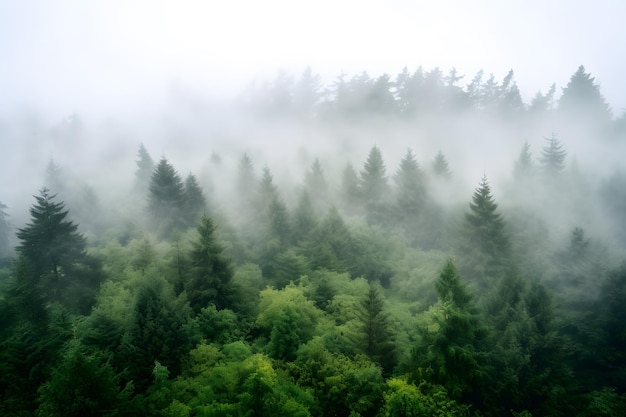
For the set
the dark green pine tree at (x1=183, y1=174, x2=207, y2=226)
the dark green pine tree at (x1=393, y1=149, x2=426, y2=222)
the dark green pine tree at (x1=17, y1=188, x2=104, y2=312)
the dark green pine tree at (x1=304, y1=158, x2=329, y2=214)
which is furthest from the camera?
the dark green pine tree at (x1=304, y1=158, x2=329, y2=214)

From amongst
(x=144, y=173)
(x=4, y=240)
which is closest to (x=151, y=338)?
(x=144, y=173)

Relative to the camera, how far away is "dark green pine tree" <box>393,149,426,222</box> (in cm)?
5847

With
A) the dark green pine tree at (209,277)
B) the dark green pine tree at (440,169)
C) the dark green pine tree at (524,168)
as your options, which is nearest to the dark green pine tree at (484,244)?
the dark green pine tree at (440,169)

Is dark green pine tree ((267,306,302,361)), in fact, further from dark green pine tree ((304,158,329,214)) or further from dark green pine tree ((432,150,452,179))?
dark green pine tree ((432,150,452,179))

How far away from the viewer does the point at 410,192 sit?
194ft

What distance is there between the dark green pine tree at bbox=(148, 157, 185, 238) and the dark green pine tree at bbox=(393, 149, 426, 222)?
32893 mm

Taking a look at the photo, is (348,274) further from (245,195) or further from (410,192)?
(245,195)

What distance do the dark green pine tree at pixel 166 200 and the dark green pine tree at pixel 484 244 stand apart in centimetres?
3721

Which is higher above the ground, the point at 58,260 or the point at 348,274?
the point at 348,274

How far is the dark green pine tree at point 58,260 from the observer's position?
35156 mm

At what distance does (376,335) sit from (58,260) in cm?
3064

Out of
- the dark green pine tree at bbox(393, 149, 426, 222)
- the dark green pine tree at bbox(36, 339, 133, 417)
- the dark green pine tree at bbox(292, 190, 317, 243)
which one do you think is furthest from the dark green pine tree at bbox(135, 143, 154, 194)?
the dark green pine tree at bbox(36, 339, 133, 417)

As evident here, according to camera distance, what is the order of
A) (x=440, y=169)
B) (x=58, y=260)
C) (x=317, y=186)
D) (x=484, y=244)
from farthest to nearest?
(x=317, y=186)
(x=440, y=169)
(x=484, y=244)
(x=58, y=260)

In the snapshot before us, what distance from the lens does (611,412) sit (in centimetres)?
2038
